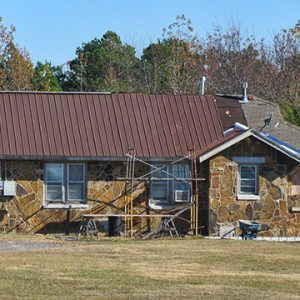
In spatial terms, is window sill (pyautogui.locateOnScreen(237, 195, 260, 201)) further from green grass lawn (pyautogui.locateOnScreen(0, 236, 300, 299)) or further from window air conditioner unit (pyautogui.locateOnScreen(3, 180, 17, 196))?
window air conditioner unit (pyautogui.locateOnScreen(3, 180, 17, 196))

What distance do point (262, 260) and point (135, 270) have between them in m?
3.76

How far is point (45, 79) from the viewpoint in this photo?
62156mm

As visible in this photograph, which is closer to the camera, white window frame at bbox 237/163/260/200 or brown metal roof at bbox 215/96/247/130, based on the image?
white window frame at bbox 237/163/260/200

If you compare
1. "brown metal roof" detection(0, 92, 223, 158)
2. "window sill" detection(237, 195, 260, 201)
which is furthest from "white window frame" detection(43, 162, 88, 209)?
"window sill" detection(237, 195, 260, 201)

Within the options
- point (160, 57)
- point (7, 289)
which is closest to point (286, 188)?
point (7, 289)

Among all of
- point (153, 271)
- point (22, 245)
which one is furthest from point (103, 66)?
point (153, 271)

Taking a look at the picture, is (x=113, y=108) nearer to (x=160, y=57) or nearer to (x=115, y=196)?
(x=115, y=196)

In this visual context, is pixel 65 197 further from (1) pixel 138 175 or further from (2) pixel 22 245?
(2) pixel 22 245

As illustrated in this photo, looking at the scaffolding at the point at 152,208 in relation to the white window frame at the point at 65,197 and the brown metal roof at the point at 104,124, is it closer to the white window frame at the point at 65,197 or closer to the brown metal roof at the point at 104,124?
the brown metal roof at the point at 104,124

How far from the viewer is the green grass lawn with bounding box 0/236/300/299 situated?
15836 millimetres

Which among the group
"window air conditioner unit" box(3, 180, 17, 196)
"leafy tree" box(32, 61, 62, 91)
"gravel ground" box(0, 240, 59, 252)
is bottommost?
"gravel ground" box(0, 240, 59, 252)

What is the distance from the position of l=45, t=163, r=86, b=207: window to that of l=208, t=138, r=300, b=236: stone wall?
407 centimetres

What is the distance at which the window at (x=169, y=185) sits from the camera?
104ft

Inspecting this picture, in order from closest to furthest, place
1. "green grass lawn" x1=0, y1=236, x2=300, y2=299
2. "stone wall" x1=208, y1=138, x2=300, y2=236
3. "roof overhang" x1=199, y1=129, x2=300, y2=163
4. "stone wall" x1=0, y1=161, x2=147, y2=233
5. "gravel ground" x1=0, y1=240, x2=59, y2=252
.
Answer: "green grass lawn" x1=0, y1=236, x2=300, y2=299 → "gravel ground" x1=0, y1=240, x2=59, y2=252 → "roof overhang" x1=199, y1=129, x2=300, y2=163 → "stone wall" x1=208, y1=138, x2=300, y2=236 → "stone wall" x1=0, y1=161, x2=147, y2=233
